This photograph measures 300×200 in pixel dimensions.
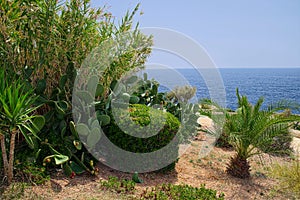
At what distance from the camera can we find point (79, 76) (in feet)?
15.1

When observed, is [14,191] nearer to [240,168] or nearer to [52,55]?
[52,55]

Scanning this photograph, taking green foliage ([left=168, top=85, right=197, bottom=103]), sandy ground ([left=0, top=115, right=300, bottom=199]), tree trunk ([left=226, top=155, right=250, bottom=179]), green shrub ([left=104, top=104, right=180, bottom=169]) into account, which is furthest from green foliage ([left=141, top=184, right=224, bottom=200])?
green foliage ([left=168, top=85, right=197, bottom=103])

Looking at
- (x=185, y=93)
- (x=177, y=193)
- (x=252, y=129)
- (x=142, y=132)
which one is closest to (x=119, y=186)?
(x=177, y=193)

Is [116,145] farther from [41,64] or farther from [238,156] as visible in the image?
[238,156]

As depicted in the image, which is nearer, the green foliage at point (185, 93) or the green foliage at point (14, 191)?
the green foliage at point (14, 191)

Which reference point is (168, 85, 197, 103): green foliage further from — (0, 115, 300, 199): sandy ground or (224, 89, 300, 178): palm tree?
(224, 89, 300, 178): palm tree

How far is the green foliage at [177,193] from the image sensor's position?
11.6 feet

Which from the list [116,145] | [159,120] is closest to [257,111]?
[159,120]

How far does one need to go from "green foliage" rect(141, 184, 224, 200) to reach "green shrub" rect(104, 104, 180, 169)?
2.33ft

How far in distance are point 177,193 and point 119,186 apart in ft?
2.36

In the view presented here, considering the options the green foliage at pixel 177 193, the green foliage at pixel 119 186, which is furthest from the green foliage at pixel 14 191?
the green foliage at pixel 177 193

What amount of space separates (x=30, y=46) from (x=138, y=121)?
1931 mm

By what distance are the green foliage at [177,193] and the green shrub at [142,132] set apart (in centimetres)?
71

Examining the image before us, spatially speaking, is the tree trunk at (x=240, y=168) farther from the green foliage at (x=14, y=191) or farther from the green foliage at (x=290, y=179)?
the green foliage at (x=14, y=191)
